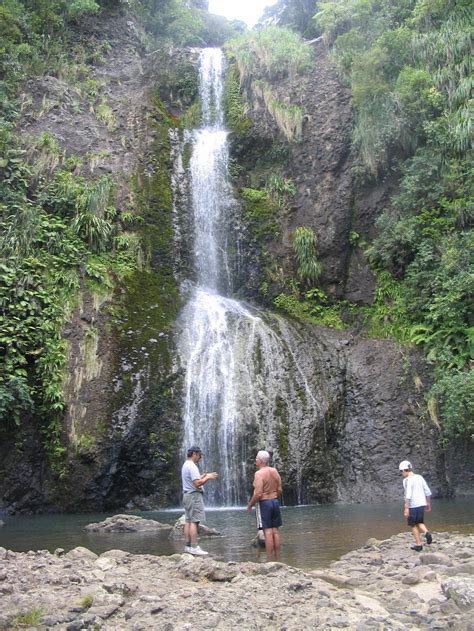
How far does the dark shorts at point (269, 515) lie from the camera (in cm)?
819

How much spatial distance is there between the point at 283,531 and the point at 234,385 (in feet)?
20.1

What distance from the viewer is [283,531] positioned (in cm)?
1059

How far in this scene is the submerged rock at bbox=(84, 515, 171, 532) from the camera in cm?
1137

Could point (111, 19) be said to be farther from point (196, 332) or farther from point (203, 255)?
point (196, 332)

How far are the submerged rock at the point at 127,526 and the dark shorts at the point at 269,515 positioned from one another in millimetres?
3655

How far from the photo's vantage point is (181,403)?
16.0 metres

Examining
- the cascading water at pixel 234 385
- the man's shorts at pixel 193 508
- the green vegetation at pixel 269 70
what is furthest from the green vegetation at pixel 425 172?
the man's shorts at pixel 193 508

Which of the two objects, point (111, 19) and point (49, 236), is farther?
point (111, 19)

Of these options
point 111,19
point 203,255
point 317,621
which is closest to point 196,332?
point 203,255

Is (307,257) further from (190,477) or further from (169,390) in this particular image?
(190,477)

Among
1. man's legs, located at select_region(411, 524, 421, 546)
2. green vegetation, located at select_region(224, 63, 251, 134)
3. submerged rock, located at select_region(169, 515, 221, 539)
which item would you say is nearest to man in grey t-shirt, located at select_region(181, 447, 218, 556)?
submerged rock, located at select_region(169, 515, 221, 539)

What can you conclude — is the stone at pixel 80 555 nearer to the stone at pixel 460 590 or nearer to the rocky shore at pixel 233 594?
the rocky shore at pixel 233 594

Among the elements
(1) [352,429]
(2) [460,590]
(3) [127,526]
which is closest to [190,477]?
(3) [127,526]

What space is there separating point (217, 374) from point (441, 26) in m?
13.8
